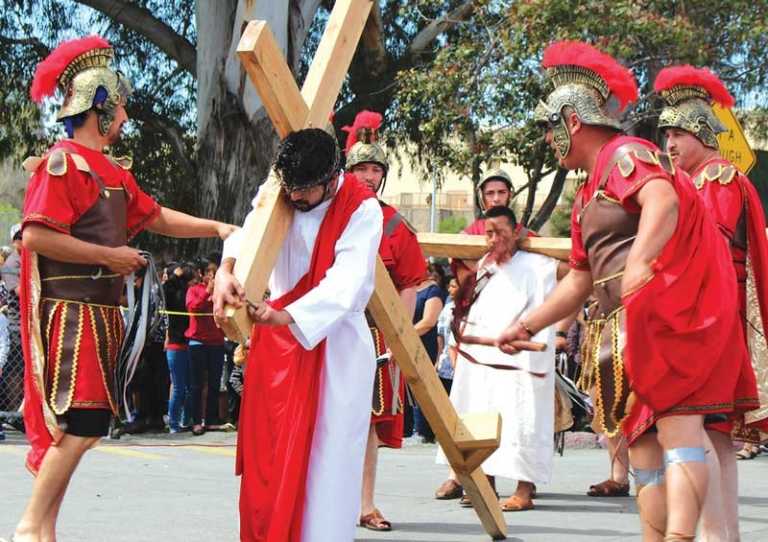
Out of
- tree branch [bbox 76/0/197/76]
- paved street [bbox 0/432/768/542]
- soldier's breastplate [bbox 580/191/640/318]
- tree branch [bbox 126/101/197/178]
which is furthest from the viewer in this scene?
tree branch [bbox 126/101/197/178]

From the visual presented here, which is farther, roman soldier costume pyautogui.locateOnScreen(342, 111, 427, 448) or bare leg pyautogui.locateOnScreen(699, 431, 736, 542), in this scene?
roman soldier costume pyautogui.locateOnScreen(342, 111, 427, 448)

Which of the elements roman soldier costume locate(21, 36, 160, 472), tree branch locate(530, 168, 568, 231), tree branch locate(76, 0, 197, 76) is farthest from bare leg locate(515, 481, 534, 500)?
tree branch locate(76, 0, 197, 76)

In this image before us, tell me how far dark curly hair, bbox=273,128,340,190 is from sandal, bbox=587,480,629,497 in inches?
176

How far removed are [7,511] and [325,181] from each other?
338 cm

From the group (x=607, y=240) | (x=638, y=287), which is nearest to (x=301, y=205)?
(x=607, y=240)

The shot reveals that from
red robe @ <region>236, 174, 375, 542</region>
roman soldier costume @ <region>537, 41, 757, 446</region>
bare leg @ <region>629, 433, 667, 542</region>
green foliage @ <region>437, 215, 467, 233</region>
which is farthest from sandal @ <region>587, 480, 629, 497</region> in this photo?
green foliage @ <region>437, 215, 467, 233</region>

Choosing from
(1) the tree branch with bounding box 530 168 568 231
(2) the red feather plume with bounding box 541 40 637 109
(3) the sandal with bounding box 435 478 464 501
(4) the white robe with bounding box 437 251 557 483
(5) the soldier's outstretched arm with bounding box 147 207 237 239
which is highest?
(1) the tree branch with bounding box 530 168 568 231

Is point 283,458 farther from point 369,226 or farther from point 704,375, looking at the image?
point 704,375

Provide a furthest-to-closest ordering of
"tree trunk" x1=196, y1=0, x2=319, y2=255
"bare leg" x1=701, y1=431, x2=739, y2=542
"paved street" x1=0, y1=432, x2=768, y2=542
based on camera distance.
Result: "tree trunk" x1=196, y1=0, x2=319, y2=255 < "paved street" x1=0, y1=432, x2=768, y2=542 < "bare leg" x1=701, y1=431, x2=739, y2=542

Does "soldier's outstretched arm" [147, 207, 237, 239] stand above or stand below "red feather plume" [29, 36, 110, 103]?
below

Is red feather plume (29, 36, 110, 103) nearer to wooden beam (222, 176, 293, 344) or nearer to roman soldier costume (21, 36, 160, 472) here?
roman soldier costume (21, 36, 160, 472)

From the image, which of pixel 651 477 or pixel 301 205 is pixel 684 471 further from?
pixel 301 205

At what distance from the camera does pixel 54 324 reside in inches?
230

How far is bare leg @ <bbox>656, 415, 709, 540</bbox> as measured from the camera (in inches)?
191
